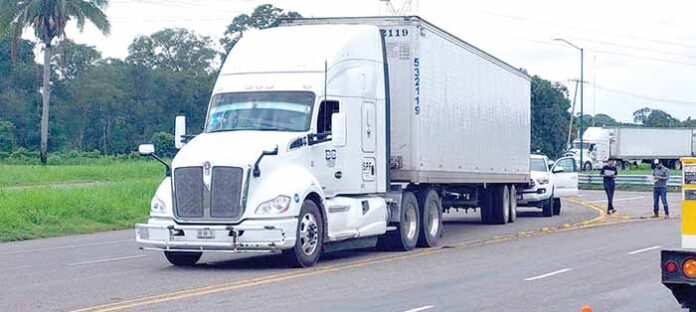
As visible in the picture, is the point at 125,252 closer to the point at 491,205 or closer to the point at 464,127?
the point at 464,127

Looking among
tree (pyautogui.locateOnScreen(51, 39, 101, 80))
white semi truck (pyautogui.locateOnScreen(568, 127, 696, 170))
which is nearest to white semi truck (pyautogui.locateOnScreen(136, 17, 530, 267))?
tree (pyautogui.locateOnScreen(51, 39, 101, 80))

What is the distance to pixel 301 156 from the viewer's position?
58.1 feet

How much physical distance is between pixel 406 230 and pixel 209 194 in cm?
522

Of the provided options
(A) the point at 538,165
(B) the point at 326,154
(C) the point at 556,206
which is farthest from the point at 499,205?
(B) the point at 326,154

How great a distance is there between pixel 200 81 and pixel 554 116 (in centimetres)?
4423

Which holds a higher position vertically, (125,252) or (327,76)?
(327,76)

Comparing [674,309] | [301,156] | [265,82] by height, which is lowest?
[674,309]

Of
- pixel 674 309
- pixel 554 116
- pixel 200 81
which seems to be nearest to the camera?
pixel 674 309

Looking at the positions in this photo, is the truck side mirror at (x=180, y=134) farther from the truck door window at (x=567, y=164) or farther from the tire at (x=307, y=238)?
the truck door window at (x=567, y=164)

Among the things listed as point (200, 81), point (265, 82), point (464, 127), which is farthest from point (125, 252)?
point (200, 81)

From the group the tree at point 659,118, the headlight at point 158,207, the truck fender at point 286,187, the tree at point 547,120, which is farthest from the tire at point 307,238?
the tree at point 659,118

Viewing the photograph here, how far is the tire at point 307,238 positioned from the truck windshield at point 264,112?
1.37m

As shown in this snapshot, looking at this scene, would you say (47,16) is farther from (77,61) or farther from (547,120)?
(547,120)

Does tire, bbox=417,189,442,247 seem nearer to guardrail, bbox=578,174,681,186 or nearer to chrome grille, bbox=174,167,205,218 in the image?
chrome grille, bbox=174,167,205,218
